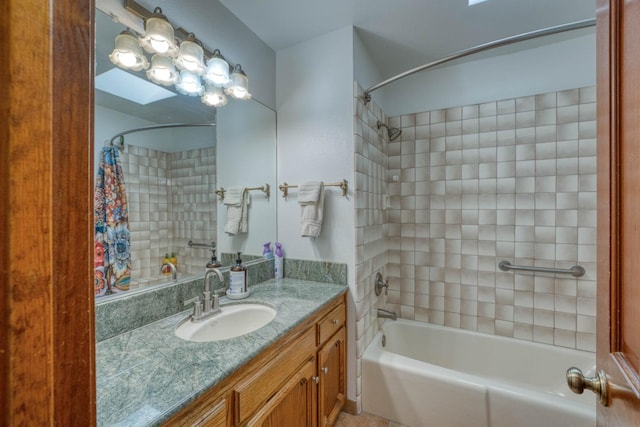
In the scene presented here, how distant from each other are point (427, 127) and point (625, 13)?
1.86 metres

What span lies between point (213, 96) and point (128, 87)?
50cm

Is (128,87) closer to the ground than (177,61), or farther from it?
closer to the ground

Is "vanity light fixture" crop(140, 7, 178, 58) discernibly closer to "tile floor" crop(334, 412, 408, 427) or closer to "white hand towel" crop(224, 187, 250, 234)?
"white hand towel" crop(224, 187, 250, 234)

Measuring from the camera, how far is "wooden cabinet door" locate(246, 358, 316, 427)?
3.45 feet

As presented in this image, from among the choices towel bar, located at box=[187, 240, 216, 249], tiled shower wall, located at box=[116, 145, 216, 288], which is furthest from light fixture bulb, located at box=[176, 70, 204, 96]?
towel bar, located at box=[187, 240, 216, 249]

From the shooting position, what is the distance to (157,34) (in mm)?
1249

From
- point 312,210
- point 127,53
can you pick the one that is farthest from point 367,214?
point 127,53

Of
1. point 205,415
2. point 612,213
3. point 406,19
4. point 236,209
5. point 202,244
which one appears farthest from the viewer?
point 236,209

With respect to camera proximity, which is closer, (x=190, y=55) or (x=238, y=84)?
(x=190, y=55)

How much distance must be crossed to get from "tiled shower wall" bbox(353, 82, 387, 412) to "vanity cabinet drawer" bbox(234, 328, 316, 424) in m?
0.55

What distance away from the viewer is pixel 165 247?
1.37 meters

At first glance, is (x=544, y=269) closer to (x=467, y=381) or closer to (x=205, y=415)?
(x=467, y=381)

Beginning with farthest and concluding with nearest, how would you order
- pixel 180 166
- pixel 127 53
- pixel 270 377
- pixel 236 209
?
pixel 236 209 → pixel 180 166 → pixel 127 53 → pixel 270 377

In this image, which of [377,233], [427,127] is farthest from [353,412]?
[427,127]
